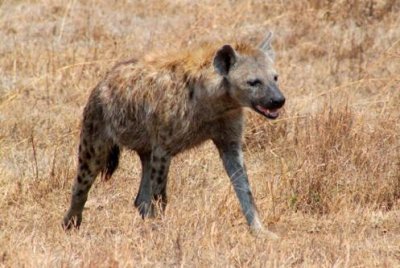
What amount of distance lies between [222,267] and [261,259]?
0.67ft

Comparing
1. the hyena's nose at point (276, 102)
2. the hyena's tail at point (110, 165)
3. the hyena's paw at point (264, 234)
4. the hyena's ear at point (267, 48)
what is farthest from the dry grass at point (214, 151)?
the hyena's ear at point (267, 48)

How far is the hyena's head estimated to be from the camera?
20.2ft

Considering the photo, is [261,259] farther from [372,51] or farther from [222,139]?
[372,51]

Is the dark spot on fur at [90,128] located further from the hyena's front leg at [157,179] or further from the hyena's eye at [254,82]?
the hyena's eye at [254,82]

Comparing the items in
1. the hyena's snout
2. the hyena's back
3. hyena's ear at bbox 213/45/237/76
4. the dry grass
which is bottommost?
the dry grass

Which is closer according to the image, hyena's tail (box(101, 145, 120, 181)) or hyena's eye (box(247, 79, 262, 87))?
hyena's eye (box(247, 79, 262, 87))

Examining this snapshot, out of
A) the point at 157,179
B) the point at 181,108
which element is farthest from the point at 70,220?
the point at 181,108

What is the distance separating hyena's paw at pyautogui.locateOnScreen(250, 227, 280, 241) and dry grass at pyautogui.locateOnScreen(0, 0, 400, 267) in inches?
2.9

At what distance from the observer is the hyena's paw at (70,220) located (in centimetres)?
646

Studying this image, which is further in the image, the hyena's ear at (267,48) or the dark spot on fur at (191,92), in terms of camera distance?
the hyena's ear at (267,48)

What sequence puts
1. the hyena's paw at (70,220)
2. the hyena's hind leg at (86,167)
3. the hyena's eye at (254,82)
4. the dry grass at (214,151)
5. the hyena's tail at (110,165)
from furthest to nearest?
the hyena's tail at (110,165) < the hyena's hind leg at (86,167) < the hyena's paw at (70,220) < the hyena's eye at (254,82) < the dry grass at (214,151)

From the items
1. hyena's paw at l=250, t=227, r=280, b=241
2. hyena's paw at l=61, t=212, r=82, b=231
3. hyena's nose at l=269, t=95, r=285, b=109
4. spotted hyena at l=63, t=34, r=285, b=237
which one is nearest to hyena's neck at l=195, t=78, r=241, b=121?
spotted hyena at l=63, t=34, r=285, b=237

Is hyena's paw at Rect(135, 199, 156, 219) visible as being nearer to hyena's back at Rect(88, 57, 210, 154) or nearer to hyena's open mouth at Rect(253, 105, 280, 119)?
hyena's back at Rect(88, 57, 210, 154)

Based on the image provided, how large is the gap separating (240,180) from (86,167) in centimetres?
101
